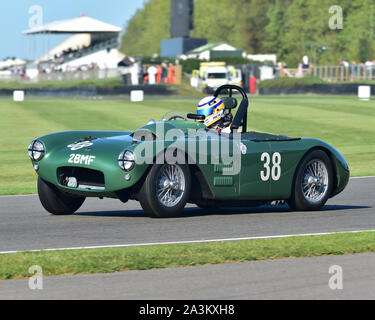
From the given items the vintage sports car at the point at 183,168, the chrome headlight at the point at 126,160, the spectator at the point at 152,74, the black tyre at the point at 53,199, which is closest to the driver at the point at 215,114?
the vintage sports car at the point at 183,168

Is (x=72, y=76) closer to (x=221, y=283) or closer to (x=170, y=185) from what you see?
(x=170, y=185)

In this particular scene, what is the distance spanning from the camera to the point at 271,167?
10750 mm

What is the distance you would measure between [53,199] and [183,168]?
1.79 m

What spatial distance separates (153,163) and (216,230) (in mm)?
1023

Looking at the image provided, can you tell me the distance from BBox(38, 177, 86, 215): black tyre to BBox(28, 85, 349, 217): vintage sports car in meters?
0.01

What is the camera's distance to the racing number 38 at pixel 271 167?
10.7 metres

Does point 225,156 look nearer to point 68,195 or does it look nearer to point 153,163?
point 153,163

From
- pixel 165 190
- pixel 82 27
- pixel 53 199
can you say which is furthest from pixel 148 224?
pixel 82 27

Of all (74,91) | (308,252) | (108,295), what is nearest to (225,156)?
(308,252)

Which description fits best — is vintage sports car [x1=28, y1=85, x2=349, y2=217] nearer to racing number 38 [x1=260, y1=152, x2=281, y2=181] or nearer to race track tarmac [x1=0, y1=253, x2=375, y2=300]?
racing number 38 [x1=260, y1=152, x2=281, y2=181]

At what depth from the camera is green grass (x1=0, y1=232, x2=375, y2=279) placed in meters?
7.06

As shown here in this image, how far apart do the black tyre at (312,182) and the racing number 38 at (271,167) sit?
13.0 inches

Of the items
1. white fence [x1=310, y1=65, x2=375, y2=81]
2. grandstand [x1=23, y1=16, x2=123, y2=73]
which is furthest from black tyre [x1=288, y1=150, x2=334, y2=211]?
grandstand [x1=23, y1=16, x2=123, y2=73]
